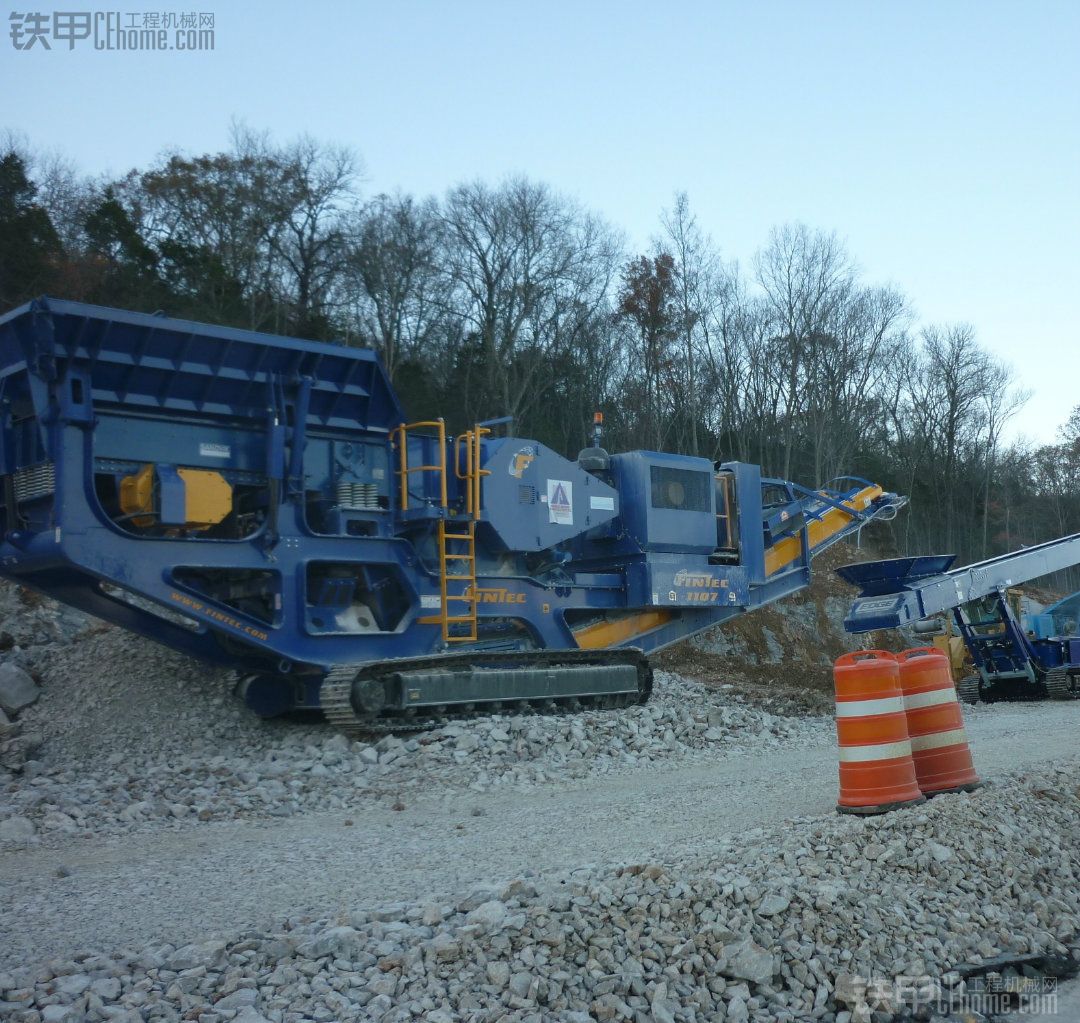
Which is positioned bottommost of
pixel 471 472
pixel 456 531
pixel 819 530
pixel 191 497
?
pixel 456 531

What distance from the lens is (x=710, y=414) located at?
37656mm

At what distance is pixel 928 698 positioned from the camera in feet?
26.0

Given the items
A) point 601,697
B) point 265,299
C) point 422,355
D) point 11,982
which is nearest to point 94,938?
point 11,982

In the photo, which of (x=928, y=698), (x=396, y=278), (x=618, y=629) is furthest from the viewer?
(x=396, y=278)

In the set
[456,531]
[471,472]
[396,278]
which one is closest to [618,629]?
[456,531]

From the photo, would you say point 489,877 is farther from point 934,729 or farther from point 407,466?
point 407,466

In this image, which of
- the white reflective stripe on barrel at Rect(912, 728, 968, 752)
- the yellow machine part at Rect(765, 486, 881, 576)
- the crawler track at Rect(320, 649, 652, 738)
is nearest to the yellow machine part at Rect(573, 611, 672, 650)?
the crawler track at Rect(320, 649, 652, 738)

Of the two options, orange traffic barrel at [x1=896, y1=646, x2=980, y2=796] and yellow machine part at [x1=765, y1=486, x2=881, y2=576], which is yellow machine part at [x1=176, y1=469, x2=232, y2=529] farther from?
yellow machine part at [x1=765, y1=486, x2=881, y2=576]

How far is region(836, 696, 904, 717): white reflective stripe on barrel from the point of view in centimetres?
731

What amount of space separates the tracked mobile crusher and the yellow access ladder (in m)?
0.03

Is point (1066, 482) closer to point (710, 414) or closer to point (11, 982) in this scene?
point (710, 414)

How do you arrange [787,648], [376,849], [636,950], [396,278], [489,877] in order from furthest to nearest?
[396,278], [787,648], [376,849], [489,877], [636,950]

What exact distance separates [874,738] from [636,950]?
299cm

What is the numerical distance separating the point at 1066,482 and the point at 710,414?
21.9m
